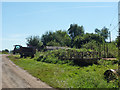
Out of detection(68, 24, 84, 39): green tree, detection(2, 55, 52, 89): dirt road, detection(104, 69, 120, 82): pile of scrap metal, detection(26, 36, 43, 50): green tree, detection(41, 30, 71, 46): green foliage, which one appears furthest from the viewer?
detection(41, 30, 71, 46): green foliage

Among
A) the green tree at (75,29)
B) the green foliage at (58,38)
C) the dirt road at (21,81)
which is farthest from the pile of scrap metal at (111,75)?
the green foliage at (58,38)

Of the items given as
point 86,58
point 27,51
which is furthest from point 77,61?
point 27,51

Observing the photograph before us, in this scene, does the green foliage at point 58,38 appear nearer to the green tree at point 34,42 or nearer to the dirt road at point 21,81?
the green tree at point 34,42

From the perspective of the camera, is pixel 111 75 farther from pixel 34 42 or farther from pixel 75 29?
pixel 75 29

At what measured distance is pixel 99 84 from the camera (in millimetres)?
9141

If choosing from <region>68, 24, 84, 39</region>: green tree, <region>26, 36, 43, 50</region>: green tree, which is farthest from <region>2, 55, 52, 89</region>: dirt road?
<region>68, 24, 84, 39</region>: green tree

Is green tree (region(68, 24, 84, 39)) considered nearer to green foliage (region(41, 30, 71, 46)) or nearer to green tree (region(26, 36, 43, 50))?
green foliage (region(41, 30, 71, 46))

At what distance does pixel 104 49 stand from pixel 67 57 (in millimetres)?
7320

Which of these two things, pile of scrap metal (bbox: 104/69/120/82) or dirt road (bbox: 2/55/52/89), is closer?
dirt road (bbox: 2/55/52/89)

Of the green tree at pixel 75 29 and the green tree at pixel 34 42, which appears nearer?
the green tree at pixel 34 42

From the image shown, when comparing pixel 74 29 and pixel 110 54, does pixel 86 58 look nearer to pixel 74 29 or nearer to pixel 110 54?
pixel 110 54

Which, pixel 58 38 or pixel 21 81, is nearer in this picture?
pixel 21 81

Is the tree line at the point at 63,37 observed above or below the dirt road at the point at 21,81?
above

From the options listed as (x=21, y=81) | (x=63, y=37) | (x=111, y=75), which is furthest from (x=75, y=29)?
(x=21, y=81)
